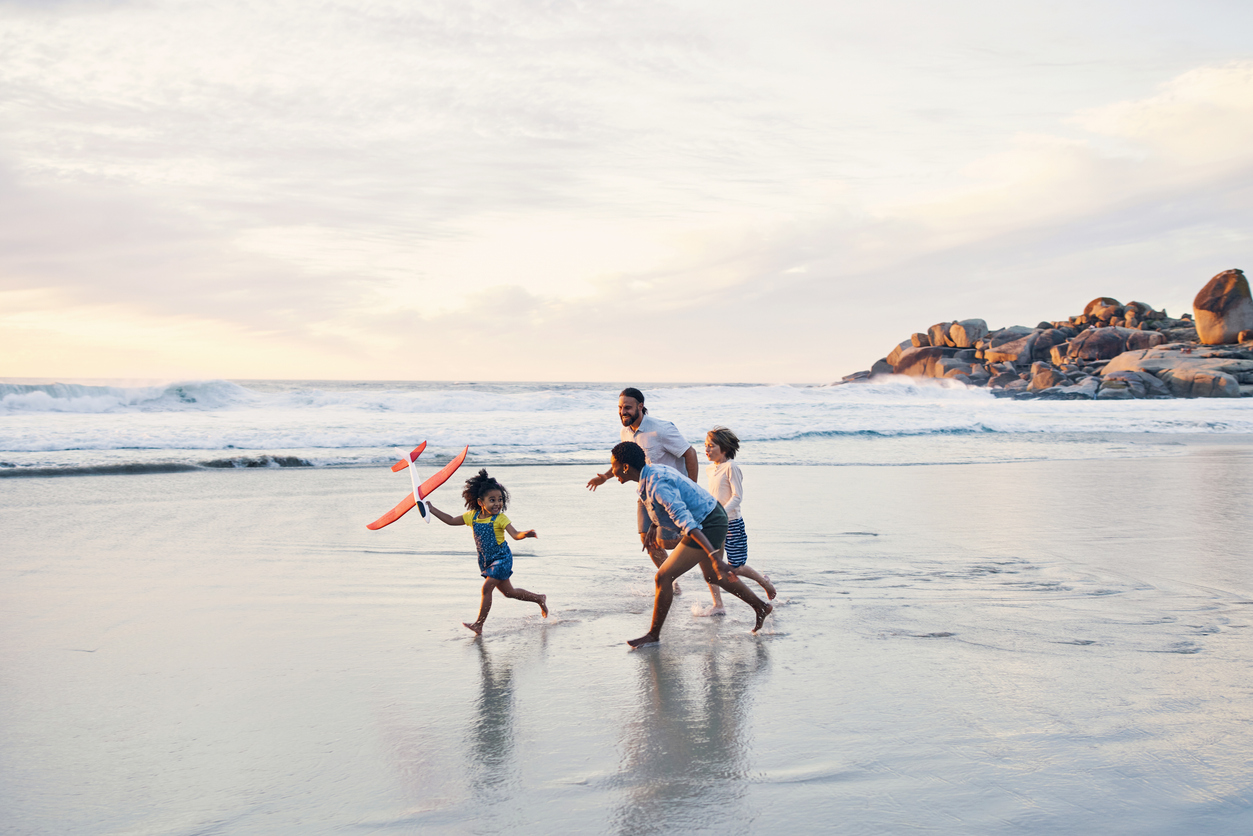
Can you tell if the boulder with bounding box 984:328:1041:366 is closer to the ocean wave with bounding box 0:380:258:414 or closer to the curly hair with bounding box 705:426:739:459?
the ocean wave with bounding box 0:380:258:414

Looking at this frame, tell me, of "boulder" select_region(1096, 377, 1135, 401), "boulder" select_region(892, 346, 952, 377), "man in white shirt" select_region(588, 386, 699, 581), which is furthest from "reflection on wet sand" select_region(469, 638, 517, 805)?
"boulder" select_region(892, 346, 952, 377)

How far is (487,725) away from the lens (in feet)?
12.2

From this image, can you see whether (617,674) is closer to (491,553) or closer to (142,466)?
(491,553)

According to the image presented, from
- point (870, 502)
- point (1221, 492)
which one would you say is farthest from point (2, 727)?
point (1221, 492)

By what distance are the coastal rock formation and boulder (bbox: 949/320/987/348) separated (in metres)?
0.09

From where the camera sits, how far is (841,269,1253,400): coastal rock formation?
40312mm

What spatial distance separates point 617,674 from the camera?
4410 mm

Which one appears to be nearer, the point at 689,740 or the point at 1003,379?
the point at 689,740

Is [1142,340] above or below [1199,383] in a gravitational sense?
above

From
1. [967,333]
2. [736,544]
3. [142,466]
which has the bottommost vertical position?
[736,544]

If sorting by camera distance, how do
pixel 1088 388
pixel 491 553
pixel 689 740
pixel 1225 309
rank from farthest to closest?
1. pixel 1225 309
2. pixel 1088 388
3. pixel 491 553
4. pixel 689 740

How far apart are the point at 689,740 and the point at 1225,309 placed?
61.1 m

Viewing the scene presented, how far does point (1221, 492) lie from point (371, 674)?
488 inches

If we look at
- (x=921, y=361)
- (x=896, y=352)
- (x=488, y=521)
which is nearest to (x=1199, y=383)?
(x=921, y=361)
